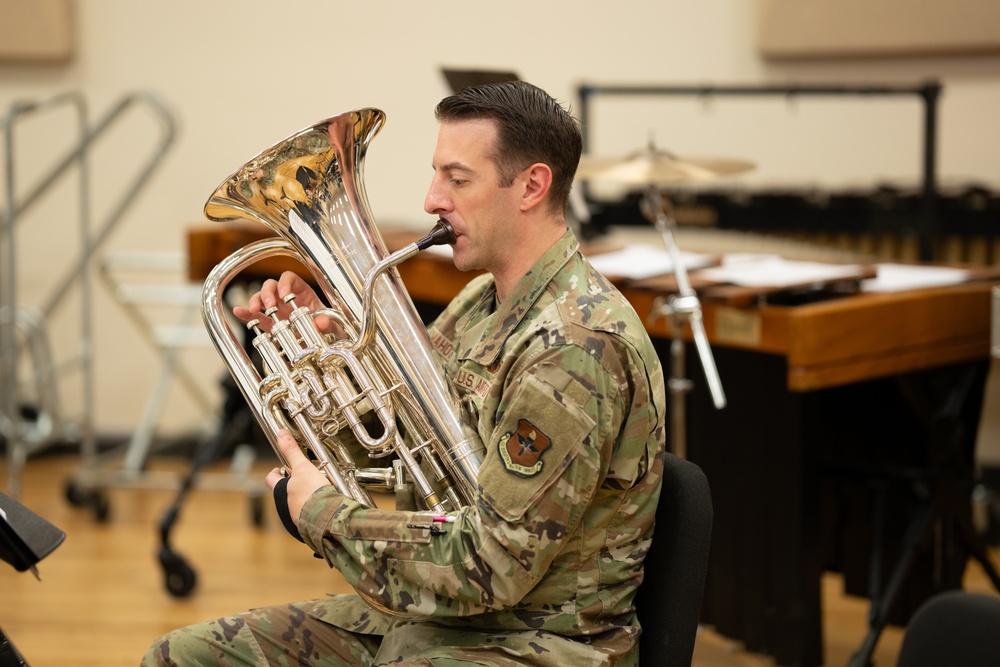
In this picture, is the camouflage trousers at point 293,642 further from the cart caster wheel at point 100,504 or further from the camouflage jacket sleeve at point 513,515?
the cart caster wheel at point 100,504

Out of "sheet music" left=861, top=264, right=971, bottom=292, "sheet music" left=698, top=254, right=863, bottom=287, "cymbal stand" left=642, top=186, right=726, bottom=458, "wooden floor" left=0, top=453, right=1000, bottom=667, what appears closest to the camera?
"cymbal stand" left=642, top=186, right=726, bottom=458

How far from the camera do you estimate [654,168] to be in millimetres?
2791

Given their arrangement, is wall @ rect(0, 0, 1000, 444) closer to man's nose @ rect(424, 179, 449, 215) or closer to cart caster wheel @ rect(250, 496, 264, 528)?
cart caster wheel @ rect(250, 496, 264, 528)

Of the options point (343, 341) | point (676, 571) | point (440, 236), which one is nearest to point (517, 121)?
point (440, 236)

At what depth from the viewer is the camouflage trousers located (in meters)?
1.67

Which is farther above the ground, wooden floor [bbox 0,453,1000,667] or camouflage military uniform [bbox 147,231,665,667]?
camouflage military uniform [bbox 147,231,665,667]

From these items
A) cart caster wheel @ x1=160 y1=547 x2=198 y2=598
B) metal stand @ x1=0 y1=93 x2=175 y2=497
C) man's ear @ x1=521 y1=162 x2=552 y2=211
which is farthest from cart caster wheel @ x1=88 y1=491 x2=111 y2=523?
man's ear @ x1=521 y1=162 x2=552 y2=211

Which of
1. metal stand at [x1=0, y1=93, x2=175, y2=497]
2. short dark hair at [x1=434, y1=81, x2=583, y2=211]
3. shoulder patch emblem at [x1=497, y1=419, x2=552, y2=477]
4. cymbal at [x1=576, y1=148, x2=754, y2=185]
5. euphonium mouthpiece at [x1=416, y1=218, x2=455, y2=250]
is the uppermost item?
short dark hair at [x1=434, y1=81, x2=583, y2=211]

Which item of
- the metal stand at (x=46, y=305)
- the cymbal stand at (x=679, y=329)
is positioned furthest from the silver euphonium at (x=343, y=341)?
the metal stand at (x=46, y=305)

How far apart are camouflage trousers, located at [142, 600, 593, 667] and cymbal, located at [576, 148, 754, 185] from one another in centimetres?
129

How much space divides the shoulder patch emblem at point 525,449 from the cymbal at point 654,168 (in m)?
1.32

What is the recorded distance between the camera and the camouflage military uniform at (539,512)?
149cm

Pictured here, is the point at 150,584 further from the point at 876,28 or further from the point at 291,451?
the point at 876,28

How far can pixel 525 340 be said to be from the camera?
1.56 metres
